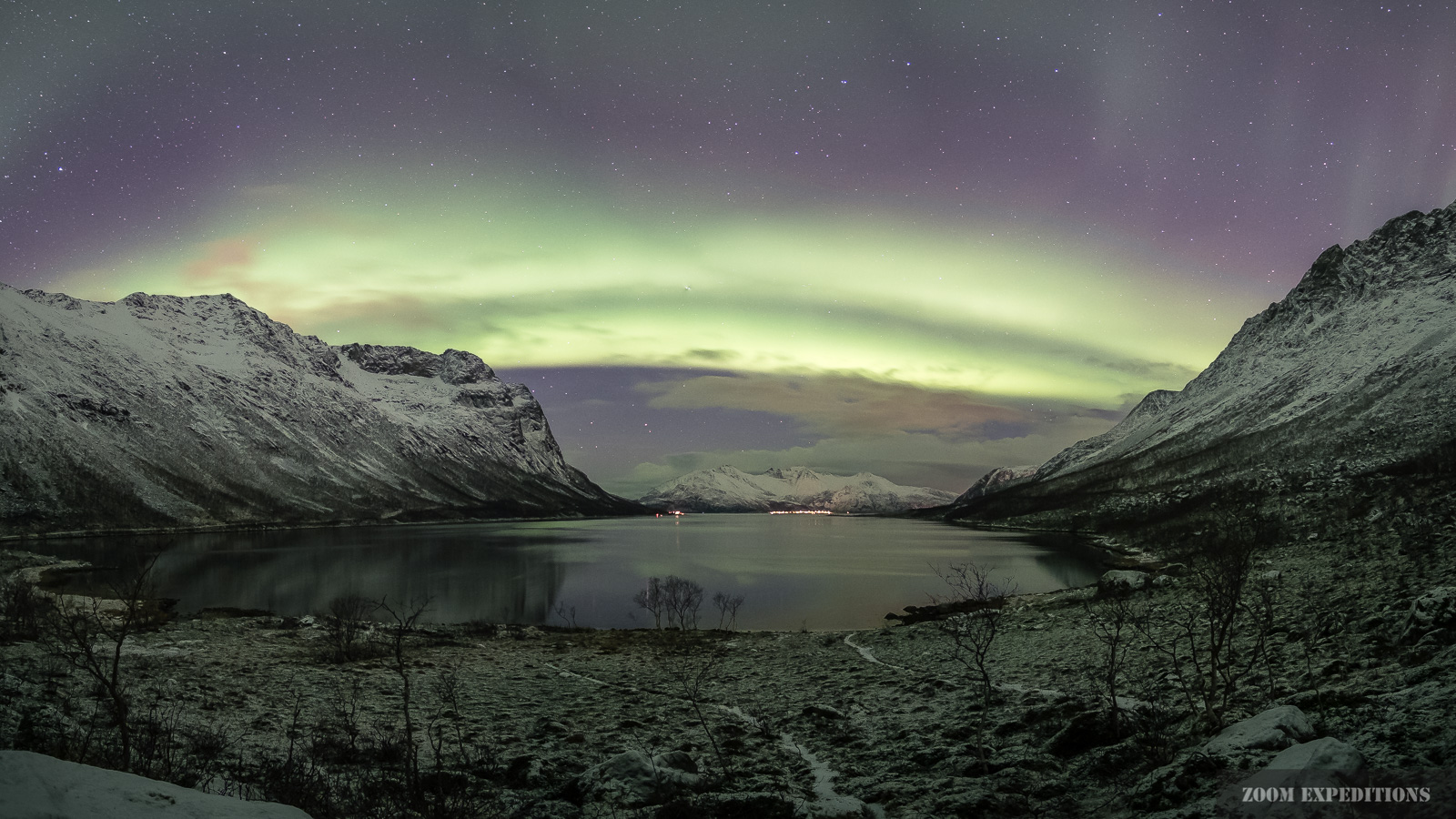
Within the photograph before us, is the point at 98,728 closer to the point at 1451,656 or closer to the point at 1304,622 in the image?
the point at 1451,656

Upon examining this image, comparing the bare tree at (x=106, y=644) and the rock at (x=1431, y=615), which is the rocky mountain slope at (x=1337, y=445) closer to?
the rock at (x=1431, y=615)

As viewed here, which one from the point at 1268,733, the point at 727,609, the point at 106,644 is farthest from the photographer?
the point at 727,609

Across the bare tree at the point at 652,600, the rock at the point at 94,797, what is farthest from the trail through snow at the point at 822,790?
the bare tree at the point at 652,600

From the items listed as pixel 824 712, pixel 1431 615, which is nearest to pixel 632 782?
pixel 824 712

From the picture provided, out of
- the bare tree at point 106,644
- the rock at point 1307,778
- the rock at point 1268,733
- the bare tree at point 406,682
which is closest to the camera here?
the rock at point 1307,778

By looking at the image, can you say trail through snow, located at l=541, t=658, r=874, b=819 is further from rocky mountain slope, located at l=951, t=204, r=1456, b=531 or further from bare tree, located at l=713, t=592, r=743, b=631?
rocky mountain slope, located at l=951, t=204, r=1456, b=531

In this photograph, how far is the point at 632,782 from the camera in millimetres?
13383

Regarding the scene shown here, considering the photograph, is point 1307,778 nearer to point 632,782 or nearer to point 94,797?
point 632,782

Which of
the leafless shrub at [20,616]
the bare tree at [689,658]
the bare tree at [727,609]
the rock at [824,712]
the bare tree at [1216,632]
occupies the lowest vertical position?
the bare tree at [727,609]

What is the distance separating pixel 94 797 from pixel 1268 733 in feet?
48.1

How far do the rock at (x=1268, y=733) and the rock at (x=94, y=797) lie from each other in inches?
496

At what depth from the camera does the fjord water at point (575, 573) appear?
219ft

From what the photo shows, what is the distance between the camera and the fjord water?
66.8 m

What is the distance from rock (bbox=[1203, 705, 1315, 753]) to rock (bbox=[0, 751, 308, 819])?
12598 mm
